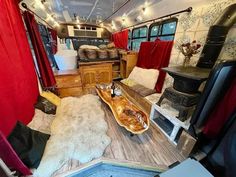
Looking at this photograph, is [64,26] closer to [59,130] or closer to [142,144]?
[59,130]

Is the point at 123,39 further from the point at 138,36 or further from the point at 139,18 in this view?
the point at 139,18

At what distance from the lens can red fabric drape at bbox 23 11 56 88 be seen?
210 cm

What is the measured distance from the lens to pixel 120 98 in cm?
230

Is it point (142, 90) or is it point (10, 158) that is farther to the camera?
point (142, 90)


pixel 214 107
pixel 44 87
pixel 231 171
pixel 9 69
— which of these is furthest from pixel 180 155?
pixel 44 87

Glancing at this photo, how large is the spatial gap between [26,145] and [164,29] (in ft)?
11.2

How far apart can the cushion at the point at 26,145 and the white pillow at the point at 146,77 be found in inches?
84.0

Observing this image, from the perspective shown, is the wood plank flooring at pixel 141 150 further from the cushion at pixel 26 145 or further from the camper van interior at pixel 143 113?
the cushion at pixel 26 145

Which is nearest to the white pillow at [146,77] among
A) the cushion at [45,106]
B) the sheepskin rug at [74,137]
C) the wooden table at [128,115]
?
the wooden table at [128,115]

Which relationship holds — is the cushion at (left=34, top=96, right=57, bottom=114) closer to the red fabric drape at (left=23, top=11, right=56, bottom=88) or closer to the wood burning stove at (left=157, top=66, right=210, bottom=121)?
the red fabric drape at (left=23, top=11, right=56, bottom=88)

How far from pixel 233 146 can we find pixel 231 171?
0.20 meters

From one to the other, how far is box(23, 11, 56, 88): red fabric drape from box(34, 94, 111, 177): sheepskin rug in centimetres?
66

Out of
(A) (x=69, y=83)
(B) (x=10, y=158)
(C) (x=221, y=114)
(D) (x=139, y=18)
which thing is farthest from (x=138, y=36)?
(B) (x=10, y=158)

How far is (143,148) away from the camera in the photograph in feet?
5.29
